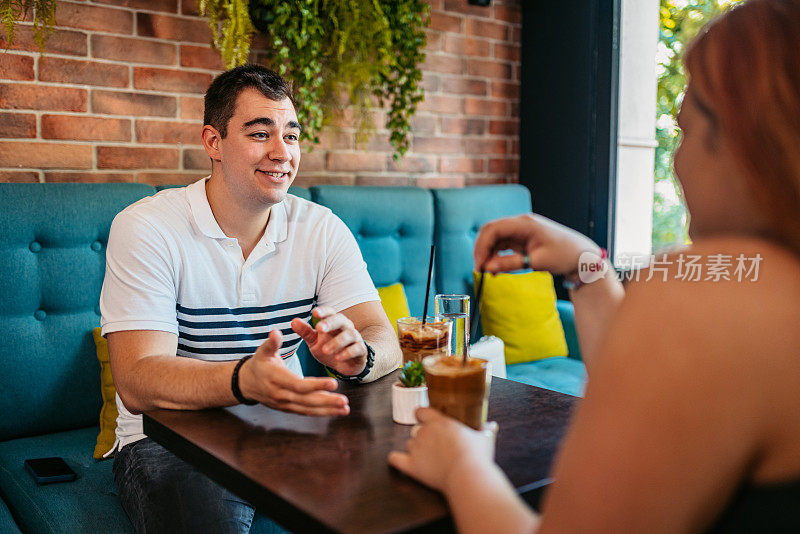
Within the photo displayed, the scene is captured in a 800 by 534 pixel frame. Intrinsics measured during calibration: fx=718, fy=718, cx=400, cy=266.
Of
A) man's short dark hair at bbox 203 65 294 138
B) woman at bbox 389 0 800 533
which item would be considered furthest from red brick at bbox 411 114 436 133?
woman at bbox 389 0 800 533

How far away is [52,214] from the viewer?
2.06 meters

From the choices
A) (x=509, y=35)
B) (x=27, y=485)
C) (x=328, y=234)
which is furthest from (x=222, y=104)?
(x=509, y=35)

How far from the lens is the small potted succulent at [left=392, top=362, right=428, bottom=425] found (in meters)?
1.25

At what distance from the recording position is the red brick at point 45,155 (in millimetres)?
2322

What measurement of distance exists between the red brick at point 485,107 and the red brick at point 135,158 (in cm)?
151

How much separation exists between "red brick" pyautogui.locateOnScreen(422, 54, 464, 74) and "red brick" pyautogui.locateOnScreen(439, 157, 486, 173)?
420mm

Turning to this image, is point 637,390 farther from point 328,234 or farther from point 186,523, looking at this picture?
point 328,234

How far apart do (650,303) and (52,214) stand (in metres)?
1.86

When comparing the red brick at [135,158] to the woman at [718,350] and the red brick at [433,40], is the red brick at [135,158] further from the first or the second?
the woman at [718,350]

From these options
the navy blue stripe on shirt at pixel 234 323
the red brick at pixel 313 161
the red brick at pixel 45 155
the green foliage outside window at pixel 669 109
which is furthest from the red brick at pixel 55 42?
the green foliage outside window at pixel 669 109

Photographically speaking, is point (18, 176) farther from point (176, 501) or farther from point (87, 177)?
point (176, 501)

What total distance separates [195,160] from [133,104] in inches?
11.5

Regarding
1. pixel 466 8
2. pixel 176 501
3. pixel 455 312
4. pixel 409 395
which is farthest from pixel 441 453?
pixel 466 8

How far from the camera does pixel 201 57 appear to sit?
2.68 metres
